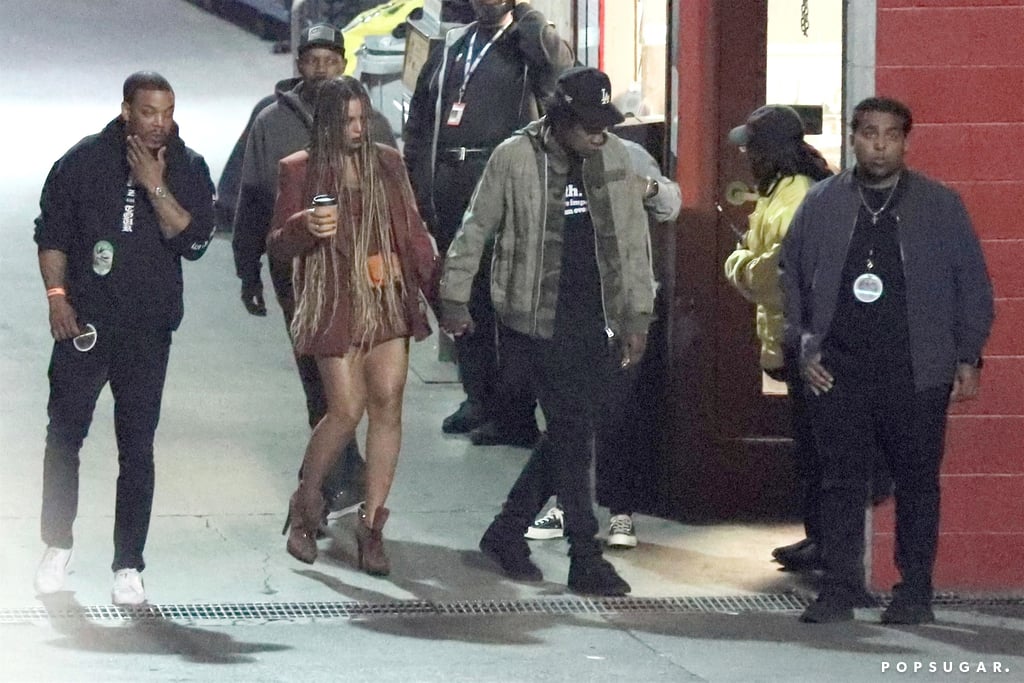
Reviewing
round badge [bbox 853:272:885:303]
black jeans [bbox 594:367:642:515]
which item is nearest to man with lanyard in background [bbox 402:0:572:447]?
black jeans [bbox 594:367:642:515]

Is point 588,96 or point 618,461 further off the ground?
point 588,96

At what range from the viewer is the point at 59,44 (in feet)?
82.4

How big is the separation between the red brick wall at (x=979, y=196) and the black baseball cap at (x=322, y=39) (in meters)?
2.06

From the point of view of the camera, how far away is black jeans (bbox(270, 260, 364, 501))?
25.2ft

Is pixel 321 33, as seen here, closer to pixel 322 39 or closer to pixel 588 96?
pixel 322 39

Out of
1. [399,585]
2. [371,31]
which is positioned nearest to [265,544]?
[399,585]

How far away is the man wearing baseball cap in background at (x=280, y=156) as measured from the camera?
767 cm

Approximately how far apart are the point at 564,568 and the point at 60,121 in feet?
41.1

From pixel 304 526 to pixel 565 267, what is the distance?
4.55 ft

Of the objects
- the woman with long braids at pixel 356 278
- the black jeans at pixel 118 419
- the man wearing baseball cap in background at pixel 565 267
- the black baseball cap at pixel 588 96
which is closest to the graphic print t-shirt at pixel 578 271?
the man wearing baseball cap in background at pixel 565 267

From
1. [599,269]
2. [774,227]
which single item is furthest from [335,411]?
[774,227]

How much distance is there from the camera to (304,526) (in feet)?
24.4

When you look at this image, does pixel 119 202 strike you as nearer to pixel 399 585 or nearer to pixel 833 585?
pixel 399 585

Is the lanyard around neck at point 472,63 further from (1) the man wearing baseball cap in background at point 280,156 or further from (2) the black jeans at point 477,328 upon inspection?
(1) the man wearing baseball cap in background at point 280,156
